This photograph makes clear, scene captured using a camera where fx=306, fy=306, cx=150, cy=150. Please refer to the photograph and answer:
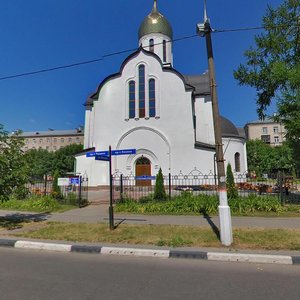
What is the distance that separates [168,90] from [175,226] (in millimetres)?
21605

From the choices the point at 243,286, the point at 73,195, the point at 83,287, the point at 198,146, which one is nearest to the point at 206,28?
the point at 243,286

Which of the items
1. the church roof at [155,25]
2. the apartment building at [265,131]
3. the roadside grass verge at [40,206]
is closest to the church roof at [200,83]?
the church roof at [155,25]

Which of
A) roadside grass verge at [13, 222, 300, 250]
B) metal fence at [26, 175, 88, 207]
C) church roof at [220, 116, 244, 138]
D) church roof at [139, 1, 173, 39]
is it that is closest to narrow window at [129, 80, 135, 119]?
church roof at [220, 116, 244, 138]

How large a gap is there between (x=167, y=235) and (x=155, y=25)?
3482cm

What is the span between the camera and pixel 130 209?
1405 cm

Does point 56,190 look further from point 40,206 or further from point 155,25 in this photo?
point 155,25

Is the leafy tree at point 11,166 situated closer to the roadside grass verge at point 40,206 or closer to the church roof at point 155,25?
the roadside grass verge at point 40,206

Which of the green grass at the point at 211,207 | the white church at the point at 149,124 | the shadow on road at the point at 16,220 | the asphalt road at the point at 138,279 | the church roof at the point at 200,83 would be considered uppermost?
the church roof at the point at 200,83

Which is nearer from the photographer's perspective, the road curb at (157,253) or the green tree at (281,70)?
the road curb at (157,253)

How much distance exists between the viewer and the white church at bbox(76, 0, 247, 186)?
28.9 metres

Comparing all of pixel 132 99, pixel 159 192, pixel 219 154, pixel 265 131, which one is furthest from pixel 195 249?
pixel 265 131

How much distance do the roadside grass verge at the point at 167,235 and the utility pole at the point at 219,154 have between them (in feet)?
1.23

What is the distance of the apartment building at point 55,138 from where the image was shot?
10744 centimetres

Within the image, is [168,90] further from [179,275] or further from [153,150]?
[179,275]
